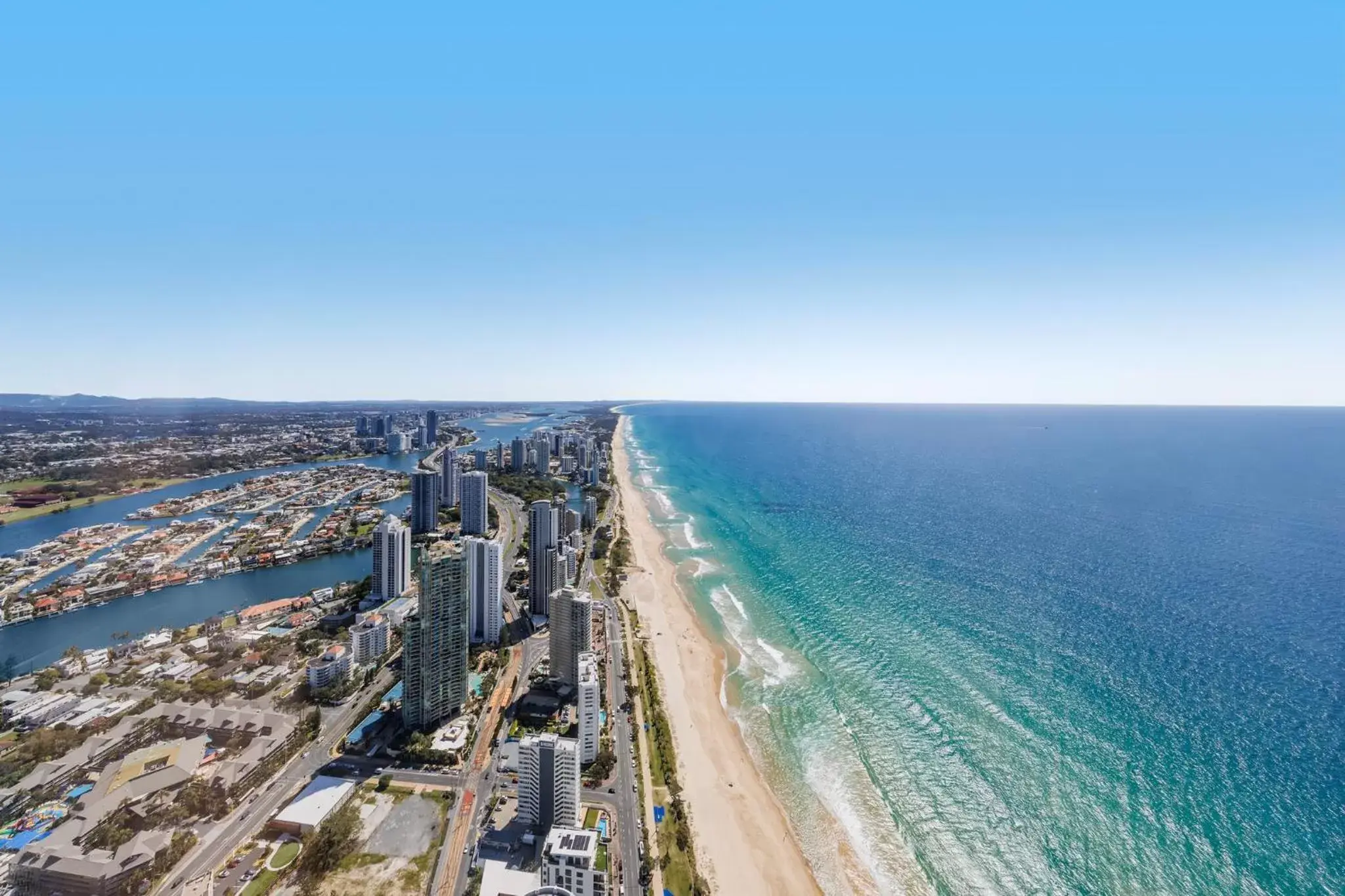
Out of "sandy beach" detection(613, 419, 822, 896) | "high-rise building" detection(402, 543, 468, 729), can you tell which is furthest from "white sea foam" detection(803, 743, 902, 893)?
"high-rise building" detection(402, 543, 468, 729)

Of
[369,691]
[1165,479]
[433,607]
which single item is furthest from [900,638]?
[1165,479]

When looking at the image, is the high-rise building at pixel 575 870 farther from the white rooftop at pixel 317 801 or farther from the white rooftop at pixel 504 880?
the white rooftop at pixel 317 801

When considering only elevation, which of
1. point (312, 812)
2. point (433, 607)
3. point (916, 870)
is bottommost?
point (916, 870)

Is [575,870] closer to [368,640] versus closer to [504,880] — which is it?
[504,880]

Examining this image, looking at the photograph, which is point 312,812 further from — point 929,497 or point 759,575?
point 929,497

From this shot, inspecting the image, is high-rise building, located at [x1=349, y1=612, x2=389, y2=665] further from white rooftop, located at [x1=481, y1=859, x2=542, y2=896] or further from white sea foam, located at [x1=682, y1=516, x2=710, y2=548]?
white sea foam, located at [x1=682, y1=516, x2=710, y2=548]

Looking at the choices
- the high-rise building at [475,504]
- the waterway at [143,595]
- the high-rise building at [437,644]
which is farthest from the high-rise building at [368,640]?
the high-rise building at [475,504]
